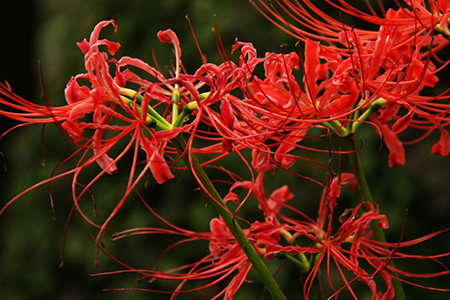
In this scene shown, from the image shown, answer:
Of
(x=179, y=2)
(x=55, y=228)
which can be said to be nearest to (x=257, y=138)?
(x=179, y=2)

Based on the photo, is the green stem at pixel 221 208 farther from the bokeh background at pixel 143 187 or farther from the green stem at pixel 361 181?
the bokeh background at pixel 143 187

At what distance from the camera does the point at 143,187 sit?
1.51 meters

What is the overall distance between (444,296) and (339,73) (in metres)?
0.92

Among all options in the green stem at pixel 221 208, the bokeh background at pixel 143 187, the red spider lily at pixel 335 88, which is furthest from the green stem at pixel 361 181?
the bokeh background at pixel 143 187

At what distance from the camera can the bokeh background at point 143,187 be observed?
1315mm

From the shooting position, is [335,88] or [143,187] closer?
[335,88]

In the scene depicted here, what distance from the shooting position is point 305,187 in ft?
4.61

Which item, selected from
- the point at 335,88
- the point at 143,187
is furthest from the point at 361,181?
the point at 143,187

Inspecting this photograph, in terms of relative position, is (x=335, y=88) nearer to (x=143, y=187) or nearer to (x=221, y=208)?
(x=221, y=208)

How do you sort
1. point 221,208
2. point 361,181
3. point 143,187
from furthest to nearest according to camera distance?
point 143,187
point 361,181
point 221,208

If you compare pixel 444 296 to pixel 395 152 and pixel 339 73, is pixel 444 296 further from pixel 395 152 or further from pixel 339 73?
pixel 339 73

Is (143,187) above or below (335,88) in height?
below

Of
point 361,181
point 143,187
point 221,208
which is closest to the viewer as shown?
point 221,208

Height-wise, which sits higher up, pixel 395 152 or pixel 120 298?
pixel 395 152
